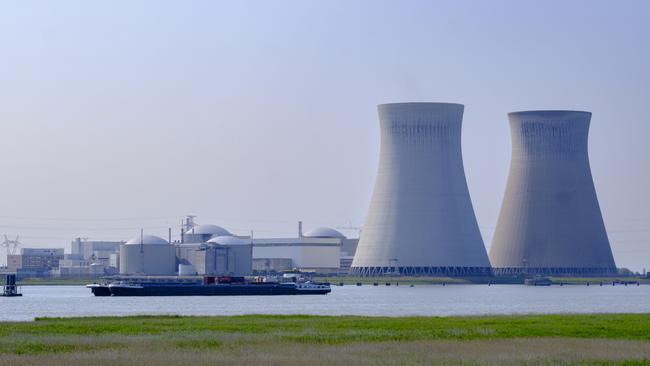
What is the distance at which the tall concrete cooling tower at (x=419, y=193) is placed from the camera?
9256 cm

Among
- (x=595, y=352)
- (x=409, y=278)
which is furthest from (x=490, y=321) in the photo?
(x=409, y=278)

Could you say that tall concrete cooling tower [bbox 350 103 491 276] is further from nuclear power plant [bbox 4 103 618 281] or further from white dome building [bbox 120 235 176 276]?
white dome building [bbox 120 235 176 276]

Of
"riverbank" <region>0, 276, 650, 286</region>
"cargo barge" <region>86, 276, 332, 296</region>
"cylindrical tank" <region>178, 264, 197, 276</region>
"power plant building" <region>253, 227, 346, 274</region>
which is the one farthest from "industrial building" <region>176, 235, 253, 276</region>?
"cargo barge" <region>86, 276, 332, 296</region>

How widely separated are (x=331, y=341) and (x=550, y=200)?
74.3 metres

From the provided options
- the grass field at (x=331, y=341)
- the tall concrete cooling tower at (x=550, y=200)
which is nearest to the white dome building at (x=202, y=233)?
the tall concrete cooling tower at (x=550, y=200)

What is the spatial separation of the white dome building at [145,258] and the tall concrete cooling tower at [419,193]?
2950 cm

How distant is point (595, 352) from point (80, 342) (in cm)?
1142

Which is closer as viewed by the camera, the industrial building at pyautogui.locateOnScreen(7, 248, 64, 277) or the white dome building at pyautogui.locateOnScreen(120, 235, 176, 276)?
the white dome building at pyautogui.locateOnScreen(120, 235, 176, 276)

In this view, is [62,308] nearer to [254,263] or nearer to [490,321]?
[490,321]

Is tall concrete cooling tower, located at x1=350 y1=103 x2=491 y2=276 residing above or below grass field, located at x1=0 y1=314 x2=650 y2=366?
above

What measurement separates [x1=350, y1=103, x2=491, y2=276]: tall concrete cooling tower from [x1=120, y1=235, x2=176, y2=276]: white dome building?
29.5m

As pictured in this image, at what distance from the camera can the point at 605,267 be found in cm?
11175

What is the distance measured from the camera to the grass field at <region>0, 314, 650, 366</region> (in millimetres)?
26625

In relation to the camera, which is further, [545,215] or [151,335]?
[545,215]
